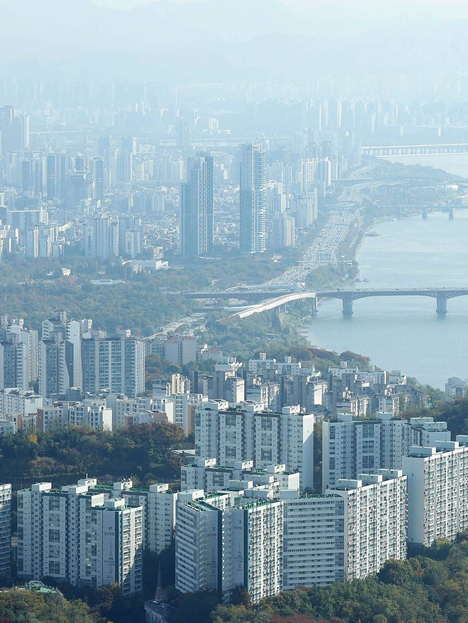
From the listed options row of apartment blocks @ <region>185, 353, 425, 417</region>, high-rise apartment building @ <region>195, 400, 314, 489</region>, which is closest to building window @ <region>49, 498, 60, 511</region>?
high-rise apartment building @ <region>195, 400, 314, 489</region>

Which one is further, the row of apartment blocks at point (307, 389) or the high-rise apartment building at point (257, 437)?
the row of apartment blocks at point (307, 389)

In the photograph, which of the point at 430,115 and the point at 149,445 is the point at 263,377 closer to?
the point at 149,445

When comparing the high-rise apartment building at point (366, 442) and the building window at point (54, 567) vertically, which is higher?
the high-rise apartment building at point (366, 442)

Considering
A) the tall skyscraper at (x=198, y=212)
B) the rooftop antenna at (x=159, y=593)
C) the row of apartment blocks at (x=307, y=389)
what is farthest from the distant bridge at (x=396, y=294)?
the rooftop antenna at (x=159, y=593)

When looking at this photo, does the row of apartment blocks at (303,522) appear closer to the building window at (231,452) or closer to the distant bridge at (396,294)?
the building window at (231,452)

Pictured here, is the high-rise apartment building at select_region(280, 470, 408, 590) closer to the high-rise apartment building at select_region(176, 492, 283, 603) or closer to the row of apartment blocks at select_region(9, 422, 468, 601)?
the row of apartment blocks at select_region(9, 422, 468, 601)

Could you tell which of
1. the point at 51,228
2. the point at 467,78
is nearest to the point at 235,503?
the point at 51,228
